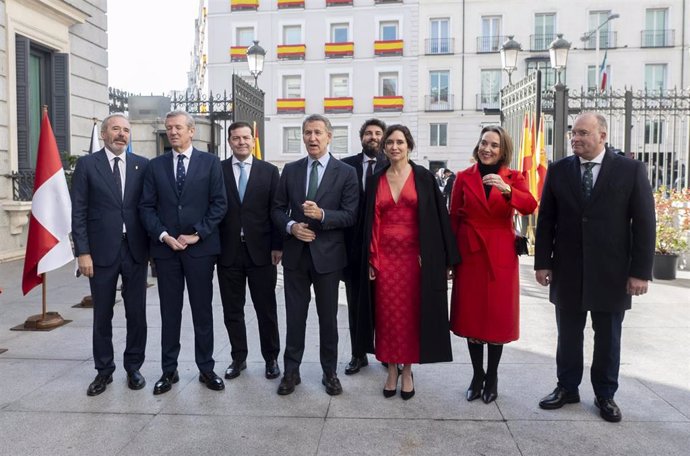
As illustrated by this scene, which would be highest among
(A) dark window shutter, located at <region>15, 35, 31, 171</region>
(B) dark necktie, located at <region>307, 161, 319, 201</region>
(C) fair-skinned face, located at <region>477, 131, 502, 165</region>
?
(A) dark window shutter, located at <region>15, 35, 31, 171</region>

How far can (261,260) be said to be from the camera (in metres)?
4.58

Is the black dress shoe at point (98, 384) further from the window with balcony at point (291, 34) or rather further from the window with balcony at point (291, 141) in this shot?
the window with balcony at point (291, 34)

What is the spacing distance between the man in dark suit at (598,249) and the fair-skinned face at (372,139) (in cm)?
150

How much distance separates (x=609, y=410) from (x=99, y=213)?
3649 millimetres

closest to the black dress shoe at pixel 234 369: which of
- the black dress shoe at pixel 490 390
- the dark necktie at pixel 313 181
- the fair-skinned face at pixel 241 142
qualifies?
the dark necktie at pixel 313 181

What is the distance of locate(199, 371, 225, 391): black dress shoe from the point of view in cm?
429

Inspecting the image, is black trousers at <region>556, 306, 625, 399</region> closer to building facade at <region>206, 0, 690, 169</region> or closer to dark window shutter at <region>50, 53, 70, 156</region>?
dark window shutter at <region>50, 53, 70, 156</region>

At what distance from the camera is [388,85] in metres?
32.7

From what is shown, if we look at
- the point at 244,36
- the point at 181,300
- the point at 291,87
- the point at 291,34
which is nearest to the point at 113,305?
the point at 181,300

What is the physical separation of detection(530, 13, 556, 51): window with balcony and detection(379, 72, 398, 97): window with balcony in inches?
290

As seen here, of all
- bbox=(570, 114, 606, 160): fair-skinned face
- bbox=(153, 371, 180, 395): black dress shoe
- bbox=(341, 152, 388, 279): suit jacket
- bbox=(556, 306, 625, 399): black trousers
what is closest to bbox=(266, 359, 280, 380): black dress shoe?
bbox=(153, 371, 180, 395): black dress shoe

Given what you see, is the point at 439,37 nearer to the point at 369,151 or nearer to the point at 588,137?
the point at 369,151

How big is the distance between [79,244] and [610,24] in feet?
108

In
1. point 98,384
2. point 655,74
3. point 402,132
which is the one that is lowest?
point 98,384
